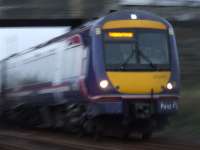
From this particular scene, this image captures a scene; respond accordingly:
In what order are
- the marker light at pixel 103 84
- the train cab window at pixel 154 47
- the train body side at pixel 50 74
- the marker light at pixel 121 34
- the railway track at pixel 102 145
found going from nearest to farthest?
1. the railway track at pixel 102 145
2. the marker light at pixel 103 84
3. the marker light at pixel 121 34
4. the train cab window at pixel 154 47
5. the train body side at pixel 50 74

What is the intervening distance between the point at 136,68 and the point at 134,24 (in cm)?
110

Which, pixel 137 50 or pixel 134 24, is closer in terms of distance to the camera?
pixel 137 50

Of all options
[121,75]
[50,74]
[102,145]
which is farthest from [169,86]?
[50,74]

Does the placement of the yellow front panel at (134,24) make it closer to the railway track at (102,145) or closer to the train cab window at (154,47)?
the train cab window at (154,47)

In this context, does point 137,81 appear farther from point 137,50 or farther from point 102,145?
point 102,145

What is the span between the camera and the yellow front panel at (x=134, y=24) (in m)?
14.9

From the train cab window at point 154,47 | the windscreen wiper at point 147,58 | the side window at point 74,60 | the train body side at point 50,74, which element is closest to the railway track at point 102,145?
the train body side at point 50,74

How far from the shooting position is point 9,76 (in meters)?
25.7

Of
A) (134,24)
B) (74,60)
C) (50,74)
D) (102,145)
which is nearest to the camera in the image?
(102,145)

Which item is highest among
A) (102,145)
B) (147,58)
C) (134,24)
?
(134,24)

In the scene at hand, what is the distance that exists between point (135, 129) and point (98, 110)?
172cm

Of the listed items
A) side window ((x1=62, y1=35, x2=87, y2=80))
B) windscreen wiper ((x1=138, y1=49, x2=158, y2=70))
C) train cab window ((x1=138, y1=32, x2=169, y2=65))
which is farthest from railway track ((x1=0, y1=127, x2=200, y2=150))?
train cab window ((x1=138, y1=32, x2=169, y2=65))


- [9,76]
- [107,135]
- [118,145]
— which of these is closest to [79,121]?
[107,135]

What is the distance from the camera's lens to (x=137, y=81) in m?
14.5
